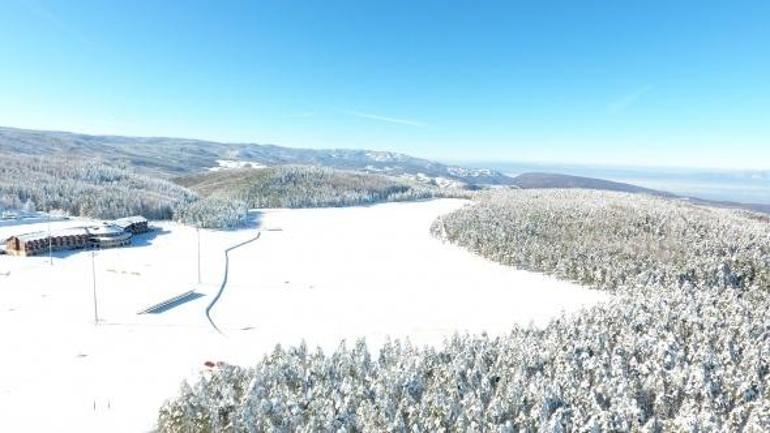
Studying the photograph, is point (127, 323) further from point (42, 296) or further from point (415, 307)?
point (415, 307)

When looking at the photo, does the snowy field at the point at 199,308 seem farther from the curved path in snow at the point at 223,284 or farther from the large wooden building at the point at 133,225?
the large wooden building at the point at 133,225

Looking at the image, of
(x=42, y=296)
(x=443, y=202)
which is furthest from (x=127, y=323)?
(x=443, y=202)

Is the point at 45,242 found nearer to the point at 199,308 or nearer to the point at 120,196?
the point at 199,308

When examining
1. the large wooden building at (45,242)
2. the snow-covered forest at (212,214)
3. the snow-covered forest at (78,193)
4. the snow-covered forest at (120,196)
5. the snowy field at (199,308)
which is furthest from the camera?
the snow-covered forest at (120,196)

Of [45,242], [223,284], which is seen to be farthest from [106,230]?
[223,284]

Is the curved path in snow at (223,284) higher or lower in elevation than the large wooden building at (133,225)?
lower

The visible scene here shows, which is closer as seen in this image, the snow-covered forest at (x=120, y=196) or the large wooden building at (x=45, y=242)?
the large wooden building at (x=45, y=242)

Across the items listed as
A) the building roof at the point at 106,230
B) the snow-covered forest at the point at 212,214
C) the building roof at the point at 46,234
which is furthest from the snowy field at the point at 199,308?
the snow-covered forest at the point at 212,214
